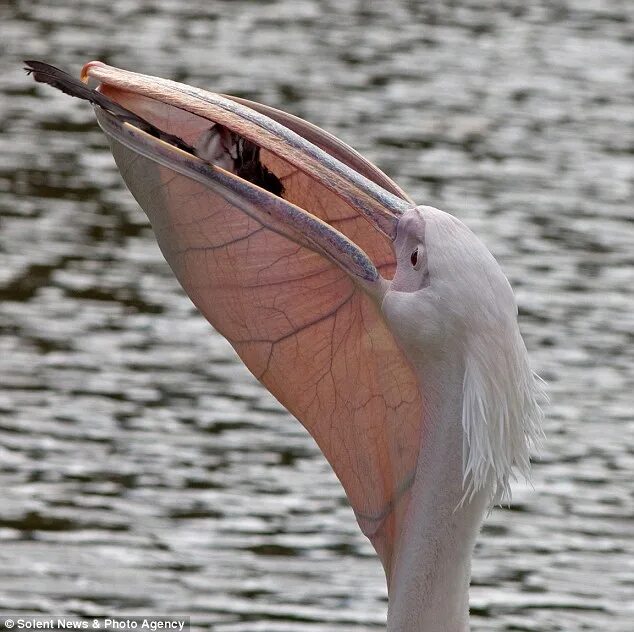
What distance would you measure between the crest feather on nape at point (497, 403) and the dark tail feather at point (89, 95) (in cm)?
90

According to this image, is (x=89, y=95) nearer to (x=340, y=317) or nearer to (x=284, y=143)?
(x=284, y=143)

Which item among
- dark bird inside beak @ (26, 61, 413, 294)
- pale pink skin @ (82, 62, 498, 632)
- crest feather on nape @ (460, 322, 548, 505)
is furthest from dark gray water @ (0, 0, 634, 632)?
crest feather on nape @ (460, 322, 548, 505)

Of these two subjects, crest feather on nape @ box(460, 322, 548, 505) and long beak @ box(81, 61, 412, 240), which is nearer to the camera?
crest feather on nape @ box(460, 322, 548, 505)

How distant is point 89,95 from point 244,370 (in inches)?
191

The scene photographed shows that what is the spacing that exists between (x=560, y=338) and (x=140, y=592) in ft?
11.7

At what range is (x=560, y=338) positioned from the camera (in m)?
9.02

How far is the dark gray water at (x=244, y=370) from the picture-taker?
6.44 metres

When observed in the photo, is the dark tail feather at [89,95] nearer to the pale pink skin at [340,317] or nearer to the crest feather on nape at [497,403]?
the pale pink skin at [340,317]

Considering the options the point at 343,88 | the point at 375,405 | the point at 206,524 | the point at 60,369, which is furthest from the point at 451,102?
the point at 375,405

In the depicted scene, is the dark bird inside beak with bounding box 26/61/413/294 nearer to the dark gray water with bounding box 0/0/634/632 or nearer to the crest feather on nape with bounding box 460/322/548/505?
the crest feather on nape with bounding box 460/322/548/505

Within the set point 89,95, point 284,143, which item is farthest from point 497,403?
point 89,95

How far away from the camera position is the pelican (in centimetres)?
345

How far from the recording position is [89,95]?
3.70 metres

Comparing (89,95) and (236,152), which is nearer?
(89,95)
